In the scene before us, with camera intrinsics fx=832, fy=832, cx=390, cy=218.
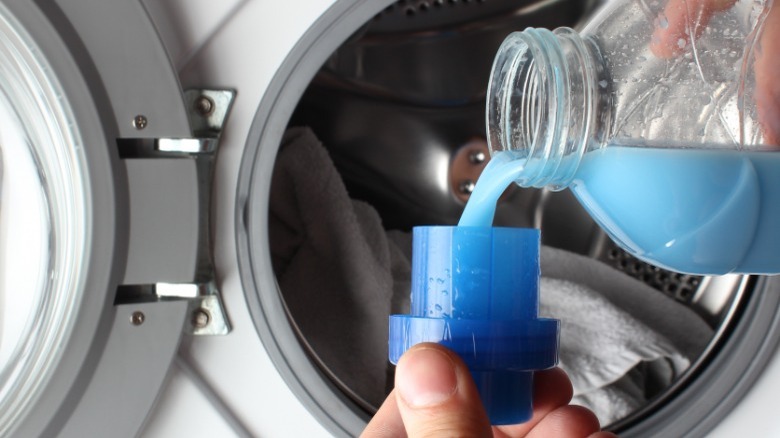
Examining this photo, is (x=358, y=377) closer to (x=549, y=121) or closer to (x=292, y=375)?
(x=292, y=375)

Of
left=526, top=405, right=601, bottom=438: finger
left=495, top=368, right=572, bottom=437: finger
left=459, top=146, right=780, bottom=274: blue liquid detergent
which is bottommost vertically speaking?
left=526, top=405, right=601, bottom=438: finger

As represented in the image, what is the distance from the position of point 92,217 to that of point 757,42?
1.77 ft

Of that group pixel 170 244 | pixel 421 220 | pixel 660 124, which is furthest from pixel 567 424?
pixel 421 220

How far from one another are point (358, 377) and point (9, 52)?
18.6 inches

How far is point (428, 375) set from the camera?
0.50 m

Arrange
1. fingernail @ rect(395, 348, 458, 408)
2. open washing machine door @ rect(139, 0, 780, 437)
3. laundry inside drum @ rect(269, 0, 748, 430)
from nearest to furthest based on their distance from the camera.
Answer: fingernail @ rect(395, 348, 458, 408)
open washing machine door @ rect(139, 0, 780, 437)
laundry inside drum @ rect(269, 0, 748, 430)

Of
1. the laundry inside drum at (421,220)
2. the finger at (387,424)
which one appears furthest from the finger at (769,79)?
the finger at (387,424)

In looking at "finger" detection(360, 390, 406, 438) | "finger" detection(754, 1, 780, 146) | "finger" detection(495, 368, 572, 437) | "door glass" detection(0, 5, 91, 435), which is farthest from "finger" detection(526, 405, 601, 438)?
"door glass" detection(0, 5, 91, 435)

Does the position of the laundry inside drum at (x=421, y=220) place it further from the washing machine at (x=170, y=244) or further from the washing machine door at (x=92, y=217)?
the washing machine door at (x=92, y=217)

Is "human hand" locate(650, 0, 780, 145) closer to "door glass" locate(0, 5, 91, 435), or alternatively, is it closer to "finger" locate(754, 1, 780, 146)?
"finger" locate(754, 1, 780, 146)

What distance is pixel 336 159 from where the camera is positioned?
108cm

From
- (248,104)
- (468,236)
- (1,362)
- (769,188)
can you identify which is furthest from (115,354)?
(769,188)

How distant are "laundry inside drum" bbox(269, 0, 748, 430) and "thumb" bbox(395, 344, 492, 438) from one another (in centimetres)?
29

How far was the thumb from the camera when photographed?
1.66 ft
